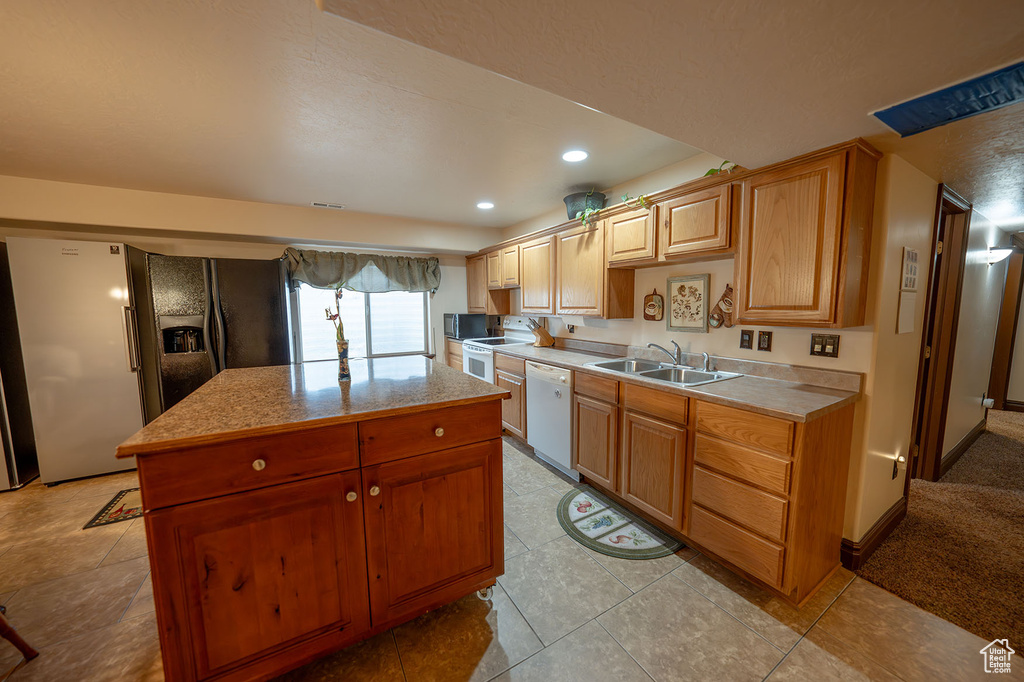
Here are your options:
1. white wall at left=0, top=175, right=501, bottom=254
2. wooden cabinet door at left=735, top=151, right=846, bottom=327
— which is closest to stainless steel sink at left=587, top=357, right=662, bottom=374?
wooden cabinet door at left=735, top=151, right=846, bottom=327

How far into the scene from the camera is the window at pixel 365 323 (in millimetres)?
3891

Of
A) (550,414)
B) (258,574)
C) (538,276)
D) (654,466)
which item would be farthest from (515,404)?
(258,574)

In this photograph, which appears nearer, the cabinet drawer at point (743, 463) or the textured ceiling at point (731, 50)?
the textured ceiling at point (731, 50)

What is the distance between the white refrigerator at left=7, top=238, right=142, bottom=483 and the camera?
2.53 m

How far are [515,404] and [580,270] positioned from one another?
1.33m

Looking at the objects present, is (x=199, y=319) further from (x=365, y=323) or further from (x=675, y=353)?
(x=675, y=353)

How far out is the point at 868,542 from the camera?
1820 mm

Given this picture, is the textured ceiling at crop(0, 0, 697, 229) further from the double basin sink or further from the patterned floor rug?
the patterned floor rug

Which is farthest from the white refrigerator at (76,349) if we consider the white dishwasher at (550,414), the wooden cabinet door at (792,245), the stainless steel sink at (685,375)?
the wooden cabinet door at (792,245)

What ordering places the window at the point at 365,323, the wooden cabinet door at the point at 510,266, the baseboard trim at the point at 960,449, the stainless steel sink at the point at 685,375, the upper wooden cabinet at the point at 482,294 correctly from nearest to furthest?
1. the stainless steel sink at the point at 685,375
2. the baseboard trim at the point at 960,449
3. the wooden cabinet door at the point at 510,266
4. the window at the point at 365,323
5. the upper wooden cabinet at the point at 482,294

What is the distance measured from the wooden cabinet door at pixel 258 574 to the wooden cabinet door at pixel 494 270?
304 centimetres

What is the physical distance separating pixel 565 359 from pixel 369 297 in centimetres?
265

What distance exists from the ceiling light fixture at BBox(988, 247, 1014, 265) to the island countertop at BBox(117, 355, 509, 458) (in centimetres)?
442

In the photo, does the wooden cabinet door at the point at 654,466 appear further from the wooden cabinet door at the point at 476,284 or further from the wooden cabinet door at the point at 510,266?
the wooden cabinet door at the point at 476,284
